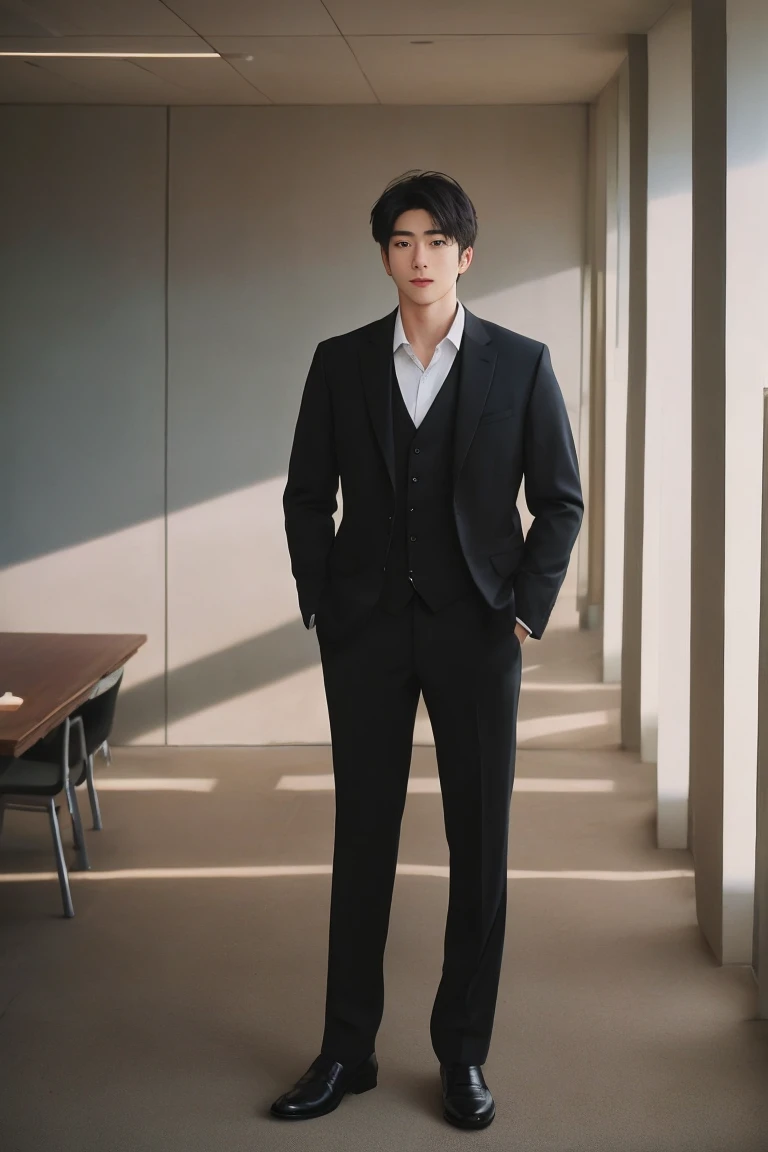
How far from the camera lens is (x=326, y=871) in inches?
182

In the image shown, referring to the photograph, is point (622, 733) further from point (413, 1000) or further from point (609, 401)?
point (413, 1000)

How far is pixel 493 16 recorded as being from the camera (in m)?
4.91

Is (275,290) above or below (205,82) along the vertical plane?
below

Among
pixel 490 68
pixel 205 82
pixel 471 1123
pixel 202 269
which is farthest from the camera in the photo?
pixel 202 269

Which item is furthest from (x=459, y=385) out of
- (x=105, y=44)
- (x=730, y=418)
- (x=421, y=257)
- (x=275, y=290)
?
(x=275, y=290)

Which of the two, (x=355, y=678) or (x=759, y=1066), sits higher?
(x=355, y=678)

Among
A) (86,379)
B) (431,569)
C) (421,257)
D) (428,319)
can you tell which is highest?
(86,379)

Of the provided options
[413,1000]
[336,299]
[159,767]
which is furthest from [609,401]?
[413,1000]

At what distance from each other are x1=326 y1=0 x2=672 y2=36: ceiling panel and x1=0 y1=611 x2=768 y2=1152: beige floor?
3204 mm

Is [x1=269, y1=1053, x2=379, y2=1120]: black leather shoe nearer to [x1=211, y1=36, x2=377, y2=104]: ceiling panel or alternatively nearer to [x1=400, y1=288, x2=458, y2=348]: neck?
[x1=400, y1=288, x2=458, y2=348]: neck

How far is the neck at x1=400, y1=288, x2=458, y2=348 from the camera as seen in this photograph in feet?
8.90

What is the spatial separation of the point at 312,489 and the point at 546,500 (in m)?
0.52

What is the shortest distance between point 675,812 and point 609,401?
2.28 m

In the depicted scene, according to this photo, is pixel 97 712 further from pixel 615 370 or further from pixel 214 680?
pixel 615 370
